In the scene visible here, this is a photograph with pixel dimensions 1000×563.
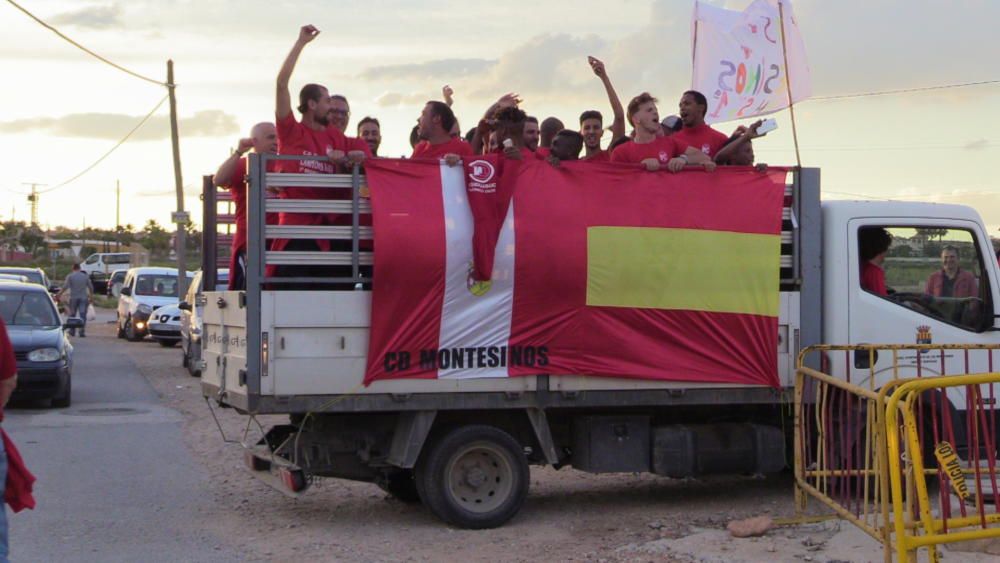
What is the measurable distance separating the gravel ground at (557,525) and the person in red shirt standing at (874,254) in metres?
1.78

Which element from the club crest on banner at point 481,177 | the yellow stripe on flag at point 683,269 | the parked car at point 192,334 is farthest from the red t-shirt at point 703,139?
the parked car at point 192,334

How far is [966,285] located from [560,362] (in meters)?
3.17

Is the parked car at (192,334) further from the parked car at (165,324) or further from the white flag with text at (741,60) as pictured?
the white flag with text at (741,60)

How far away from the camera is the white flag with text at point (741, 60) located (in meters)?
10.4

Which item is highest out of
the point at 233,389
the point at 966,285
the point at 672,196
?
the point at 672,196

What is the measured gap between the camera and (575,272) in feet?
28.2

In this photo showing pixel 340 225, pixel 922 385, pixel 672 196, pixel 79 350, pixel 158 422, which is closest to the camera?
pixel 922 385

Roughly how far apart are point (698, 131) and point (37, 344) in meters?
9.62

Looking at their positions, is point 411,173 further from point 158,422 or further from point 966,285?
point 158,422

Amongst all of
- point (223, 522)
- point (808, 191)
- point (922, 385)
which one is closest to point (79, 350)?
point (223, 522)

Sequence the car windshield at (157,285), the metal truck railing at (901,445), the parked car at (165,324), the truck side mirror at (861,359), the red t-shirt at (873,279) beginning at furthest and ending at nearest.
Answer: the car windshield at (157,285) → the parked car at (165,324) → the red t-shirt at (873,279) → the truck side mirror at (861,359) → the metal truck railing at (901,445)

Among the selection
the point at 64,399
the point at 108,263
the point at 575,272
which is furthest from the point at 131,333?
the point at 108,263

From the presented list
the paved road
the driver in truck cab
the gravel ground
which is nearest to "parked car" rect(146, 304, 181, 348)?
the paved road

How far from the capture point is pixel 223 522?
8.89 metres
